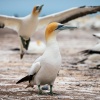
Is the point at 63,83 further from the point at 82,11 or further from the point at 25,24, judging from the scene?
the point at 82,11

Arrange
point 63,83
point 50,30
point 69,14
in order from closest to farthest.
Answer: point 50,30
point 63,83
point 69,14

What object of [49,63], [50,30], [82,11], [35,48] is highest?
[50,30]

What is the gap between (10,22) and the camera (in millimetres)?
16016

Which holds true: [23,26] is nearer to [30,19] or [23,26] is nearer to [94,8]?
[30,19]


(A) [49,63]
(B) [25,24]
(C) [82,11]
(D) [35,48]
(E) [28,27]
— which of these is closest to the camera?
(A) [49,63]

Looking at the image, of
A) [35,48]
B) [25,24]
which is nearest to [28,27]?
[25,24]

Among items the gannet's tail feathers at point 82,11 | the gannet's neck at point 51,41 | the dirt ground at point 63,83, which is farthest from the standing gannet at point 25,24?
the gannet's neck at point 51,41

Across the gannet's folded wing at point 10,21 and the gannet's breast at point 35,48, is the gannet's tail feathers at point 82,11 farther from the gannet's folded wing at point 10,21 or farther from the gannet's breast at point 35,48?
the gannet's breast at point 35,48

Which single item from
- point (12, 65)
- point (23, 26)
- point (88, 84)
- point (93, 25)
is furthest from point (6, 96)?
point (93, 25)

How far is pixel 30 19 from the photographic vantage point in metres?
15.5

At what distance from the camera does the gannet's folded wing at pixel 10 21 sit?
1570 centimetres

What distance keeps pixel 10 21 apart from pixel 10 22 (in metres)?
0.05

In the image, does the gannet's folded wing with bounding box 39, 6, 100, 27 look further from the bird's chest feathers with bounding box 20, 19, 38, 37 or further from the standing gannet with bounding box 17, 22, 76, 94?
the standing gannet with bounding box 17, 22, 76, 94

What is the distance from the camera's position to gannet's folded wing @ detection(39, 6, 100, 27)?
15.5 meters
